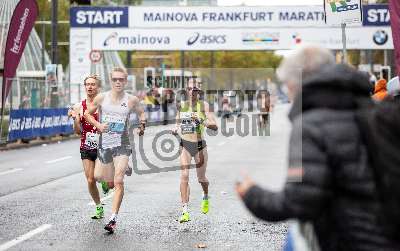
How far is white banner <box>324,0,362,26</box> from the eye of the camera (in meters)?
10.7

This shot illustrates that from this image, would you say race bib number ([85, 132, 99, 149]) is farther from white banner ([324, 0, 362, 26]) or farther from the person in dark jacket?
the person in dark jacket

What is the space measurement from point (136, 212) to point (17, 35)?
46.4 ft

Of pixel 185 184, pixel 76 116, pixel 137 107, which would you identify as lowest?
pixel 185 184

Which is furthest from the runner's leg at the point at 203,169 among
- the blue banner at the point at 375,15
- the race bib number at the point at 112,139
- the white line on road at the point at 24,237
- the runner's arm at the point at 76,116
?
the blue banner at the point at 375,15

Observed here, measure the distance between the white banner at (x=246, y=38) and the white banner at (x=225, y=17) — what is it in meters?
0.33

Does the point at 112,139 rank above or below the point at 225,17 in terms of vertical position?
below

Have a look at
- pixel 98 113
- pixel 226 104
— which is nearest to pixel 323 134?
pixel 98 113

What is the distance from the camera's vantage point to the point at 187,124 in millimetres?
10148

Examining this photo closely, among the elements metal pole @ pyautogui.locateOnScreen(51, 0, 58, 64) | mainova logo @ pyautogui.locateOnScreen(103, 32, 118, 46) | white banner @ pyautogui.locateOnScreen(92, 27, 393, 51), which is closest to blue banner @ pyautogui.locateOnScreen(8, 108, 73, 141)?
metal pole @ pyautogui.locateOnScreen(51, 0, 58, 64)

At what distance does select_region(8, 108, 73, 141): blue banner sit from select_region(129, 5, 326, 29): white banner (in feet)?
31.8

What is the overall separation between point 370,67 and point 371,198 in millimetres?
48097

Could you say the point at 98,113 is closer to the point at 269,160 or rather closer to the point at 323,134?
the point at 323,134

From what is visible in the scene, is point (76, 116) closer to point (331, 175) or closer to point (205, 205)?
point (205, 205)

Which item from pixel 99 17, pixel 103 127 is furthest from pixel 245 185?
pixel 99 17
